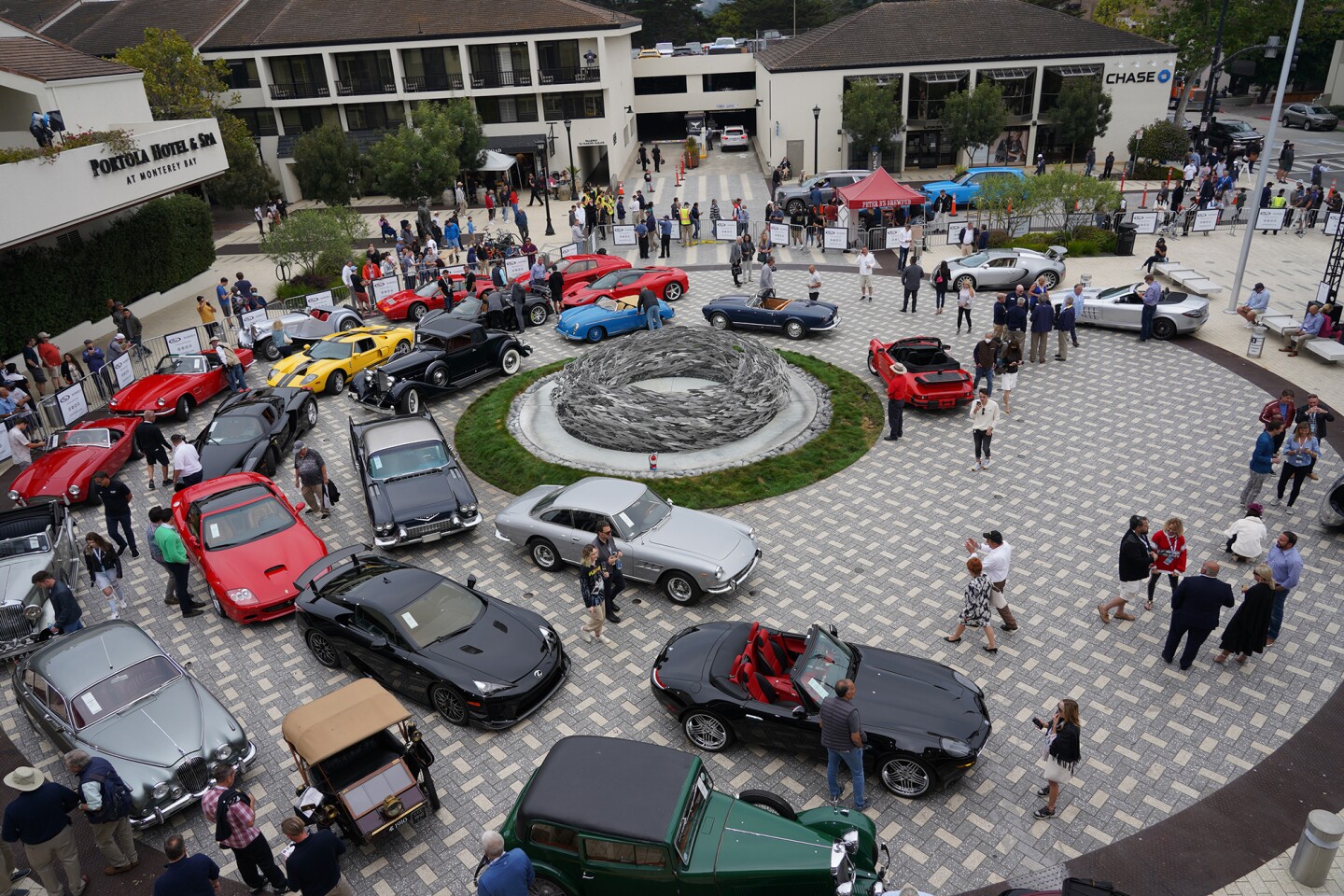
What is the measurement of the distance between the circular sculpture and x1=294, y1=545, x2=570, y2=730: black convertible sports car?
19.9 feet

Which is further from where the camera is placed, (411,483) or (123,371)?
(123,371)

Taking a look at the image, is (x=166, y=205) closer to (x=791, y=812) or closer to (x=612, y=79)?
(x=612, y=79)

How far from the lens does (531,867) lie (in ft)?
24.6

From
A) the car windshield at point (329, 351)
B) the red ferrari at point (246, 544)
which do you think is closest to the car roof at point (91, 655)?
the red ferrari at point (246, 544)

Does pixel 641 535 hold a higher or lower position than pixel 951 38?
lower

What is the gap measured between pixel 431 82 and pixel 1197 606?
4716 centimetres

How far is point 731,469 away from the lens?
16.7m

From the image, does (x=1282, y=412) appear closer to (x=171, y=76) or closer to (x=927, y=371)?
(x=927, y=371)

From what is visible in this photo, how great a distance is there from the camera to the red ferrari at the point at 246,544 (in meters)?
13.1

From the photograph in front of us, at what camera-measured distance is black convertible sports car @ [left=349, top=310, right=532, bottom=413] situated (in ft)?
65.4

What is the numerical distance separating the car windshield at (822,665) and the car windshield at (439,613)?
14.5 ft

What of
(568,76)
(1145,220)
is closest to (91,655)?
(1145,220)

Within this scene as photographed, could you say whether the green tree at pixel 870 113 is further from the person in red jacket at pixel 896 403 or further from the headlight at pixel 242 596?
the headlight at pixel 242 596

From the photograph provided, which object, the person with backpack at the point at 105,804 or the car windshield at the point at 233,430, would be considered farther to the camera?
the car windshield at the point at 233,430
